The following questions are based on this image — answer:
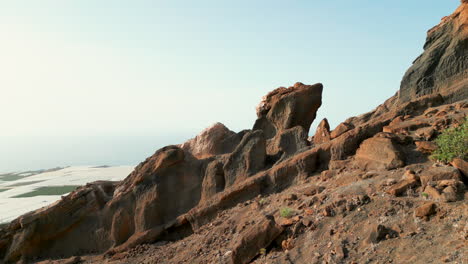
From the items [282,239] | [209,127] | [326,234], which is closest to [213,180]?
[209,127]

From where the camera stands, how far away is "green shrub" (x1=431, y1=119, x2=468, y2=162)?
752 cm

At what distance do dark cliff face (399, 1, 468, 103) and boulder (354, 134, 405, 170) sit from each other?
5.27 meters

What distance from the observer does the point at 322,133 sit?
11875 mm

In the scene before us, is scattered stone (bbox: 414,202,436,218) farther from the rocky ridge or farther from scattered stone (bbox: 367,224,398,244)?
scattered stone (bbox: 367,224,398,244)

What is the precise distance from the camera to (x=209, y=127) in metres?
15.0

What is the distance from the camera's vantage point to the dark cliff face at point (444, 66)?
1242cm

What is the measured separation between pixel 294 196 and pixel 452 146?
3866 millimetres

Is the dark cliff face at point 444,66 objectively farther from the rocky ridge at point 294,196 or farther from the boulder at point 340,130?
the boulder at point 340,130

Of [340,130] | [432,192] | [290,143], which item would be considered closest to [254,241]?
[432,192]

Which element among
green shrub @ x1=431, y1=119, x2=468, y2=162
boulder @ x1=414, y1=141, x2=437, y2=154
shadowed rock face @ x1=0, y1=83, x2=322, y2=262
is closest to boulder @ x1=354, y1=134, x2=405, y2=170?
boulder @ x1=414, y1=141, x2=437, y2=154

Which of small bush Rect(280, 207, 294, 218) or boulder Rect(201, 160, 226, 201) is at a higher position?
boulder Rect(201, 160, 226, 201)

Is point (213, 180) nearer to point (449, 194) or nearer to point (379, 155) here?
point (379, 155)

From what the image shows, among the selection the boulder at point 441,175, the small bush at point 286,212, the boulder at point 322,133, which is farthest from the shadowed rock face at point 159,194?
the boulder at point 441,175

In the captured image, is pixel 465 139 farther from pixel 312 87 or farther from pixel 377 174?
pixel 312 87
